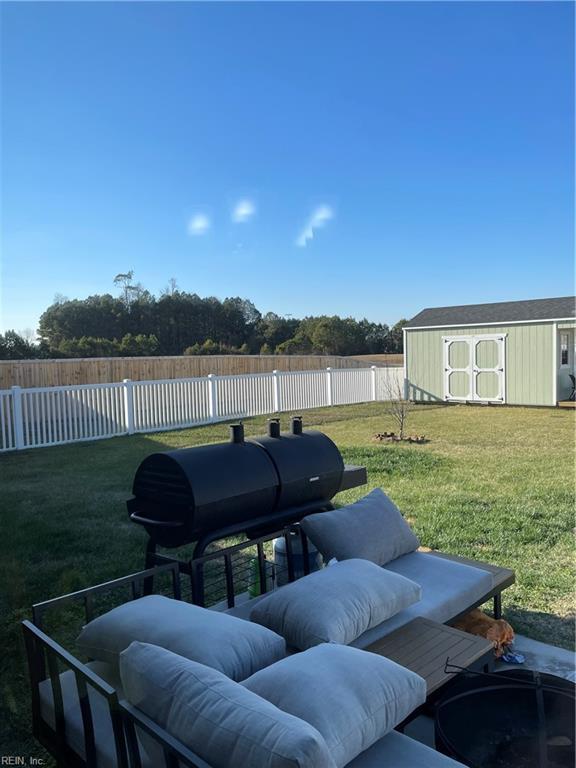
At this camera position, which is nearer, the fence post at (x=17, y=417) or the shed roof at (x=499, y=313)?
the fence post at (x=17, y=417)

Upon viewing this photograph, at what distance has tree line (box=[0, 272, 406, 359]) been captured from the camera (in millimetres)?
28734

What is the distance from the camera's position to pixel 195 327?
32.8m

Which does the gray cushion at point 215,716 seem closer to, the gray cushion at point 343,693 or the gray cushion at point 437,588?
the gray cushion at point 343,693

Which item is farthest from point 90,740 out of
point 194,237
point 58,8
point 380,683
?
point 194,237

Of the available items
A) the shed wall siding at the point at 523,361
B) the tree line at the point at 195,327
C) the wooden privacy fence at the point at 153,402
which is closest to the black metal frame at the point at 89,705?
the wooden privacy fence at the point at 153,402

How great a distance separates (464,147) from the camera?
38.3 feet

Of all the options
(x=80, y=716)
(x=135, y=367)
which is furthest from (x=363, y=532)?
(x=135, y=367)

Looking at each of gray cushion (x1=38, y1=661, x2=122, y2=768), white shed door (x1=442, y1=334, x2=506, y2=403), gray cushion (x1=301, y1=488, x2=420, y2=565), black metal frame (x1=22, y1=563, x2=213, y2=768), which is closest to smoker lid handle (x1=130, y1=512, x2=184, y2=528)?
black metal frame (x1=22, y1=563, x2=213, y2=768)

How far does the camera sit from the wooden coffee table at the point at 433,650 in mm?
1889

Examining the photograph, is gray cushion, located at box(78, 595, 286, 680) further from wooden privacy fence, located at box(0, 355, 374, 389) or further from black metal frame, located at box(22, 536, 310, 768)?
wooden privacy fence, located at box(0, 355, 374, 389)

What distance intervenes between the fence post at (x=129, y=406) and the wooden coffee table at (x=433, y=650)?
9337 mm

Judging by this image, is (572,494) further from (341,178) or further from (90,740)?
(341,178)

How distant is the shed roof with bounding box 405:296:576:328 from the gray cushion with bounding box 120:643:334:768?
14243 millimetres

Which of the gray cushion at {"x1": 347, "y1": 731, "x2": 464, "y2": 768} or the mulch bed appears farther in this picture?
the mulch bed
